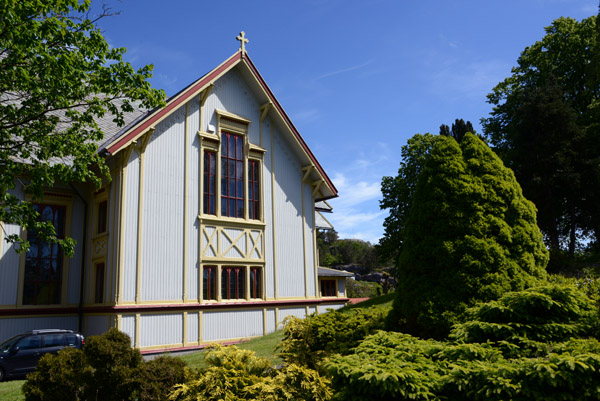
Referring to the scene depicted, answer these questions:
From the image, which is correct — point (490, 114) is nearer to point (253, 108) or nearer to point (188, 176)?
point (253, 108)

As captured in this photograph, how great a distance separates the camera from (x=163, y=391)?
26.4ft

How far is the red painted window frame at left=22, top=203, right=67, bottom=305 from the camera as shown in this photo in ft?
57.4

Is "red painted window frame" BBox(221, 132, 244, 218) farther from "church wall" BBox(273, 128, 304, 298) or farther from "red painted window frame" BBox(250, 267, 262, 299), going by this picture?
"red painted window frame" BBox(250, 267, 262, 299)

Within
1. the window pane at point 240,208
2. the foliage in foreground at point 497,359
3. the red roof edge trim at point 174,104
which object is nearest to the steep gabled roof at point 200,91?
the red roof edge trim at point 174,104

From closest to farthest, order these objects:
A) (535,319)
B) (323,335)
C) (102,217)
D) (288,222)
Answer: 1. (535,319)
2. (323,335)
3. (102,217)
4. (288,222)

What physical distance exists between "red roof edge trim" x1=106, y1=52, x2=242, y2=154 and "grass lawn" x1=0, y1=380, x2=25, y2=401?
7.86 meters

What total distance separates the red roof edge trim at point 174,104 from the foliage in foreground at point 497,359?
12.8m

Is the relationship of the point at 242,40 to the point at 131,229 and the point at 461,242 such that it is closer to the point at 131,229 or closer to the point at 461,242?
the point at 131,229

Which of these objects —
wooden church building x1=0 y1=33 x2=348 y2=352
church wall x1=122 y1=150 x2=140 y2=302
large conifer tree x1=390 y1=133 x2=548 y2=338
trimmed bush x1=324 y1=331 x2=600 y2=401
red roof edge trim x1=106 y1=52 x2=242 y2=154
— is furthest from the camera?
wooden church building x1=0 y1=33 x2=348 y2=352

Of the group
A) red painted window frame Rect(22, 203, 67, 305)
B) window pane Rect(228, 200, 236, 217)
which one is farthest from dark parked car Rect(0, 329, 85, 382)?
window pane Rect(228, 200, 236, 217)

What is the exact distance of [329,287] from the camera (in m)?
35.2

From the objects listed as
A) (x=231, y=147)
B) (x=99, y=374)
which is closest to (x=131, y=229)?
(x=231, y=147)

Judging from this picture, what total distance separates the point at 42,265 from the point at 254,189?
30.4 ft

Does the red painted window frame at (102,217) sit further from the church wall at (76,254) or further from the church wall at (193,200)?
the church wall at (193,200)
